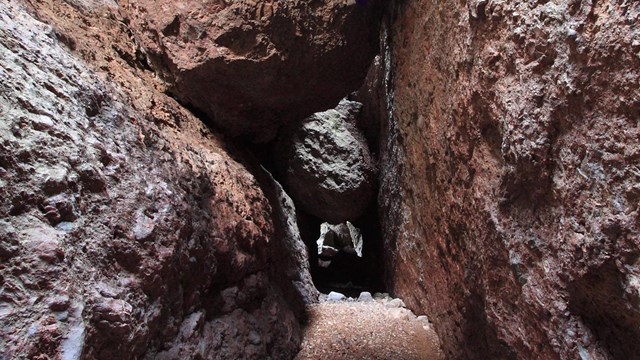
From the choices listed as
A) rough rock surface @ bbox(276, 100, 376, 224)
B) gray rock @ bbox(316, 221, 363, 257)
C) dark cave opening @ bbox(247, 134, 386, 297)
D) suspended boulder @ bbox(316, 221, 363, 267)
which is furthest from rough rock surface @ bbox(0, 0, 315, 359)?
gray rock @ bbox(316, 221, 363, 257)

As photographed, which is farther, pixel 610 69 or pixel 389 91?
pixel 389 91

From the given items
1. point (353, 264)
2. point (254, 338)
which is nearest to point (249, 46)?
point (254, 338)

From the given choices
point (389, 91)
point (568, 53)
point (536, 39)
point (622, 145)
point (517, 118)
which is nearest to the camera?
point (622, 145)

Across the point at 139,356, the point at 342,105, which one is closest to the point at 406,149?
the point at 139,356

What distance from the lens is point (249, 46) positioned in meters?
2.38

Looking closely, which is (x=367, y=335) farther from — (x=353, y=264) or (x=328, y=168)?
(x=353, y=264)

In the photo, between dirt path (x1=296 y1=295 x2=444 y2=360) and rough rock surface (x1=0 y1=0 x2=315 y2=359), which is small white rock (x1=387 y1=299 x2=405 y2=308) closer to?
dirt path (x1=296 y1=295 x2=444 y2=360)

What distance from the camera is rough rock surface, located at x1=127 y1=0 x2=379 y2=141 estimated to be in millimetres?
2346

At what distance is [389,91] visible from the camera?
339 cm

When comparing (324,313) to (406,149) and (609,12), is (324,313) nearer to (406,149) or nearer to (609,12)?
(406,149)

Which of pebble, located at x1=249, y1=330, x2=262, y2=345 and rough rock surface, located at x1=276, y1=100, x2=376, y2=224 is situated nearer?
pebble, located at x1=249, y1=330, x2=262, y2=345

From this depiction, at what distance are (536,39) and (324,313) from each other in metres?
2.13

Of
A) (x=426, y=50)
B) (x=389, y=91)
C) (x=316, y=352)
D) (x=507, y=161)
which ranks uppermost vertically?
(x=389, y=91)

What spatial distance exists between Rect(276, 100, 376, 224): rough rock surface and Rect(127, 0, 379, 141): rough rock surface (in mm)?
2278
